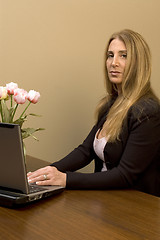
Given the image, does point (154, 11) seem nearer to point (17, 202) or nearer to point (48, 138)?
point (48, 138)

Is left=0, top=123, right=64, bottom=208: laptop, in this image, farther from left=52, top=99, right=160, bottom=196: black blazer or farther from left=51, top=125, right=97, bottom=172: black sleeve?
left=51, top=125, right=97, bottom=172: black sleeve

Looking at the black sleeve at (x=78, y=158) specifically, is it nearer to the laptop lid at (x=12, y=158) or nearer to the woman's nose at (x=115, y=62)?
the woman's nose at (x=115, y=62)

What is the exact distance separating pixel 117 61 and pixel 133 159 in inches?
20.0

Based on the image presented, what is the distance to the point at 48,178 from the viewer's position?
119cm

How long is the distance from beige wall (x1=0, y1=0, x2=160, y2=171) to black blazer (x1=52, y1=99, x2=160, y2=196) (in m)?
0.52

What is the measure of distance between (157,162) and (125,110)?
27cm

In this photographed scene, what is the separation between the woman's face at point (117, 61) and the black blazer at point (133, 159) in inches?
8.0

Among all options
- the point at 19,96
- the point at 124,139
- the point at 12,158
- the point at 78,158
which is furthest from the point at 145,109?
the point at 12,158

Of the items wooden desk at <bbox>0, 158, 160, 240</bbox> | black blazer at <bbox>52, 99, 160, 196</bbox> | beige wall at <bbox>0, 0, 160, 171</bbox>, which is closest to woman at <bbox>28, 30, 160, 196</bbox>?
black blazer at <bbox>52, 99, 160, 196</bbox>

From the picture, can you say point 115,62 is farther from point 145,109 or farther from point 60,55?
point 60,55

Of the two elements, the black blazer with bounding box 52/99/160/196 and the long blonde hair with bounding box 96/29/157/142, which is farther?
the long blonde hair with bounding box 96/29/157/142

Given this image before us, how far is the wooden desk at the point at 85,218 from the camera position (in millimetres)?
823

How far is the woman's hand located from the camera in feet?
3.84

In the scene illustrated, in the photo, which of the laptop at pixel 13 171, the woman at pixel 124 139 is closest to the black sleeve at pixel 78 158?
the woman at pixel 124 139
